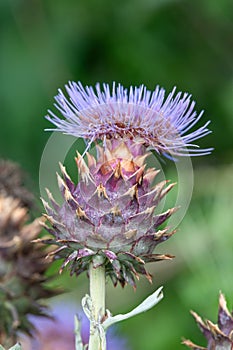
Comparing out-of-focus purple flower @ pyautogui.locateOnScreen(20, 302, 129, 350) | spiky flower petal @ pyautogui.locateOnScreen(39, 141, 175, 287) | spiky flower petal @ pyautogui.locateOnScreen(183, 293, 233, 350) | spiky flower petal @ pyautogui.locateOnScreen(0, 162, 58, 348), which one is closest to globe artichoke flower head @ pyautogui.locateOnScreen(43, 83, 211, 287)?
spiky flower petal @ pyautogui.locateOnScreen(39, 141, 175, 287)

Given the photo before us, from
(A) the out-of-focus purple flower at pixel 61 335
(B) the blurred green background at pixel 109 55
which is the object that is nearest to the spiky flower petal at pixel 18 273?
(A) the out-of-focus purple flower at pixel 61 335

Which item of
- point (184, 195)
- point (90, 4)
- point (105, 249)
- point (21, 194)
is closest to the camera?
point (105, 249)

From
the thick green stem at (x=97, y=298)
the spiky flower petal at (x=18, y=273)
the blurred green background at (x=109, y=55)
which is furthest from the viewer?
the blurred green background at (x=109, y=55)

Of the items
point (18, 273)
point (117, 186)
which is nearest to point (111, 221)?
point (117, 186)

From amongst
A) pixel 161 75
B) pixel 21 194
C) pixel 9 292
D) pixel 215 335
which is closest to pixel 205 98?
pixel 161 75

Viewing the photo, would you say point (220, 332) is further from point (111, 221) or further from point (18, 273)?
point (18, 273)

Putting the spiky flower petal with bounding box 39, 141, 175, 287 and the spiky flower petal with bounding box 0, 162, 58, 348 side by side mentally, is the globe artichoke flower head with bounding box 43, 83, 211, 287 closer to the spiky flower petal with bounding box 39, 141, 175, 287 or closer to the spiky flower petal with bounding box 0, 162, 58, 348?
the spiky flower petal with bounding box 39, 141, 175, 287

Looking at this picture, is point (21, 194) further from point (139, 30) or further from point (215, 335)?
point (139, 30)

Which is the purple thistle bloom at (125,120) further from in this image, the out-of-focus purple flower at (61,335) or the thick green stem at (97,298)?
the out-of-focus purple flower at (61,335)

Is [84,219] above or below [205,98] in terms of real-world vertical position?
below
